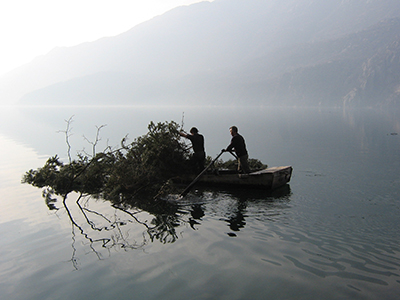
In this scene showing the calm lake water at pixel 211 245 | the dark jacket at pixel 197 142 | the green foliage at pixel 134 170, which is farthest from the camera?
the dark jacket at pixel 197 142

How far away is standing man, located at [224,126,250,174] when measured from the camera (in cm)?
1528

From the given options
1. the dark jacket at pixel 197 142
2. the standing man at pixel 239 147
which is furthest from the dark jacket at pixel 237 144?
the dark jacket at pixel 197 142

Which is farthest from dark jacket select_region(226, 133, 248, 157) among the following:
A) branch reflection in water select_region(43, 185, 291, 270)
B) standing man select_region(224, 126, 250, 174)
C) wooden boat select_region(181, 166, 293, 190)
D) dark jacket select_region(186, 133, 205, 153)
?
branch reflection in water select_region(43, 185, 291, 270)

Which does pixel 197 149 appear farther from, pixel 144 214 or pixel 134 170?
pixel 144 214

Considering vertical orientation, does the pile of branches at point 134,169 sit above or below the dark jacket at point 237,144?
below

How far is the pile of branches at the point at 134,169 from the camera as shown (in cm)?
1595

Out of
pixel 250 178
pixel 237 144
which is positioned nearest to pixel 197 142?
pixel 237 144

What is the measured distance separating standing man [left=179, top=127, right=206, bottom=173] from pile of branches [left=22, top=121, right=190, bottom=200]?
1.53ft

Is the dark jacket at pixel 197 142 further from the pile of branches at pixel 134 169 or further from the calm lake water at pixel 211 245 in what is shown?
the calm lake water at pixel 211 245

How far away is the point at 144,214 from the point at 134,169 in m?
3.43

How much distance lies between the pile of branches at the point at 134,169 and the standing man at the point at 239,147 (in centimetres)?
289

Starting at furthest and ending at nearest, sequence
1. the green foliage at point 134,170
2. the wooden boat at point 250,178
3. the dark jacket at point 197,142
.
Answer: the dark jacket at point 197,142 < the green foliage at point 134,170 < the wooden boat at point 250,178

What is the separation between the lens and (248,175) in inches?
→ 616

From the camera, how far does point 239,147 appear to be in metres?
15.4
